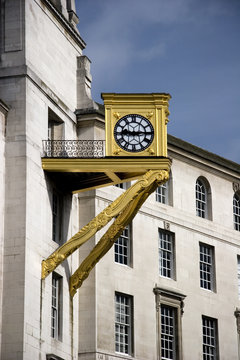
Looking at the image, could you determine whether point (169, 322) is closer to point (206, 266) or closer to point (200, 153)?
point (206, 266)

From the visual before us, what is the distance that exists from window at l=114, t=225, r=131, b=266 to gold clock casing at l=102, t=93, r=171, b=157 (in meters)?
5.53

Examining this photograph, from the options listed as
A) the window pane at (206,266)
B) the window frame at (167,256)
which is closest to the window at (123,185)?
the window frame at (167,256)

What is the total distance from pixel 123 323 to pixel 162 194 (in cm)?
615

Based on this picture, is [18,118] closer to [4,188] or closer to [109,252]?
[4,188]

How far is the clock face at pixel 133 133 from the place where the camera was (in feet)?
140

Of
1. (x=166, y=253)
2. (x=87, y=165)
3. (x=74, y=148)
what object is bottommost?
(x=166, y=253)

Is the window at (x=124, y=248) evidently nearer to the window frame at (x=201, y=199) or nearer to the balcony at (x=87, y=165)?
the balcony at (x=87, y=165)

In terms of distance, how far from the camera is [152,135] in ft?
141

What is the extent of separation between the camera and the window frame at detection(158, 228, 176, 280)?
48656 millimetres

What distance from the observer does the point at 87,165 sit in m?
42.6

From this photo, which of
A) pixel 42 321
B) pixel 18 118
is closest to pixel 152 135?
pixel 18 118

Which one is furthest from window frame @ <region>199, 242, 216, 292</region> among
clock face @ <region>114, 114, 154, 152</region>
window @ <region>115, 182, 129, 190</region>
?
clock face @ <region>114, 114, 154, 152</region>

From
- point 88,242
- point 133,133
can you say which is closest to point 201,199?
point 88,242

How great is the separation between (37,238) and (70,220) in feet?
11.8
